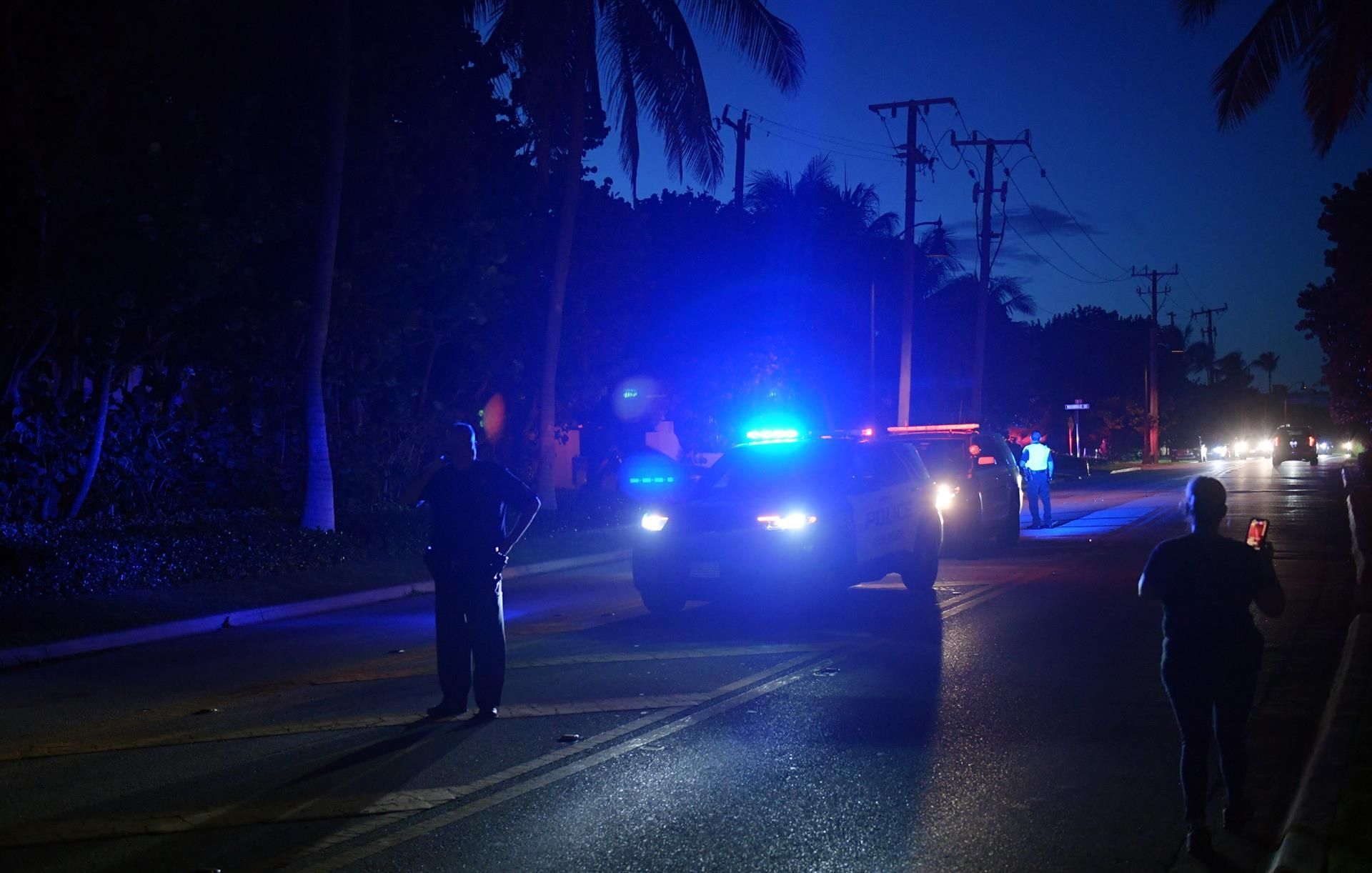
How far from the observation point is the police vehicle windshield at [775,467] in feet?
46.8

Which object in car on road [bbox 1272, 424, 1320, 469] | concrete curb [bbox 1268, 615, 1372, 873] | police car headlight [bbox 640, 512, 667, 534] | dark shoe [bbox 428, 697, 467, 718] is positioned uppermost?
car on road [bbox 1272, 424, 1320, 469]

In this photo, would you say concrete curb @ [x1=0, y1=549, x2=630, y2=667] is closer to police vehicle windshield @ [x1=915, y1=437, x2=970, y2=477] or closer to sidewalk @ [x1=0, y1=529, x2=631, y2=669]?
sidewalk @ [x1=0, y1=529, x2=631, y2=669]

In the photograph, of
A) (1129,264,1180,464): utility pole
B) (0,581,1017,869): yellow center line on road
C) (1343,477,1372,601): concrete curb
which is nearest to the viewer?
(0,581,1017,869): yellow center line on road

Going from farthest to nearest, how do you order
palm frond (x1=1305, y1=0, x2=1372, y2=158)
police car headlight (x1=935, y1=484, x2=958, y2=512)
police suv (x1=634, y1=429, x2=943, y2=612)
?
police car headlight (x1=935, y1=484, x2=958, y2=512) → palm frond (x1=1305, y1=0, x2=1372, y2=158) → police suv (x1=634, y1=429, x2=943, y2=612)

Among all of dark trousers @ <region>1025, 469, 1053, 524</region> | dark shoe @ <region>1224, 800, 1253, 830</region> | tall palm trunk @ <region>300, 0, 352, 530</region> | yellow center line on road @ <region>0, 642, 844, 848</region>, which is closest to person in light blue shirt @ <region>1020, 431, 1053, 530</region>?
dark trousers @ <region>1025, 469, 1053, 524</region>

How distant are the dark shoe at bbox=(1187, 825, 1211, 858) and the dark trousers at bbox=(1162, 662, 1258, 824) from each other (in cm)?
5

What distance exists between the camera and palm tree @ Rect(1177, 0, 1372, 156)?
18375 mm

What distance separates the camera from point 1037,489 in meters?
26.5

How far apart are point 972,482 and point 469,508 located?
1381cm

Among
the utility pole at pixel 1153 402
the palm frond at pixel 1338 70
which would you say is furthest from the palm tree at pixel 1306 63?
the utility pole at pixel 1153 402

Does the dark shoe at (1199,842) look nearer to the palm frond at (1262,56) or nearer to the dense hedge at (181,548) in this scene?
the dense hedge at (181,548)

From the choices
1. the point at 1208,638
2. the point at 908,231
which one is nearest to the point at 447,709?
the point at 1208,638

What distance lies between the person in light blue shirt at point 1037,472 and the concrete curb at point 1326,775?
1580 cm

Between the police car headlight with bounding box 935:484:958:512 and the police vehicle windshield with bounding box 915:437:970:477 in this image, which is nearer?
the police car headlight with bounding box 935:484:958:512
